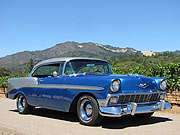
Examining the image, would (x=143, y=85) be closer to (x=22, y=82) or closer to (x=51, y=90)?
(x=51, y=90)

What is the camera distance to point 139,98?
5805 millimetres

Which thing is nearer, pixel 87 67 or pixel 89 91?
pixel 89 91

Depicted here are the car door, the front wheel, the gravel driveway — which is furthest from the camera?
the car door

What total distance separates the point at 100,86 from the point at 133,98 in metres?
0.79

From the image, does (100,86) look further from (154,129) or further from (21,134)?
(21,134)

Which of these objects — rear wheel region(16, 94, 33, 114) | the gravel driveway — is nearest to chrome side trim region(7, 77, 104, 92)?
rear wheel region(16, 94, 33, 114)

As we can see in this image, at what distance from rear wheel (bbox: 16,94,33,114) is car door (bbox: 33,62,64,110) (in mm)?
846

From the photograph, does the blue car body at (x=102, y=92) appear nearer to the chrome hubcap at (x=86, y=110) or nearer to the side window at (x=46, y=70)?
the side window at (x=46, y=70)

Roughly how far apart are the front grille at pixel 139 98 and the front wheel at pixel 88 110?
1.89 feet

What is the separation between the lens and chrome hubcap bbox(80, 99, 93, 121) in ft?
19.3

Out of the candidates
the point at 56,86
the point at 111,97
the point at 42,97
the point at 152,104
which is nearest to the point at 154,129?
the point at 152,104

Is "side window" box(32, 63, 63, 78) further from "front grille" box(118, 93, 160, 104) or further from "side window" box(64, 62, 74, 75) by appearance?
"front grille" box(118, 93, 160, 104)

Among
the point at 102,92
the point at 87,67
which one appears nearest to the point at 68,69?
the point at 87,67

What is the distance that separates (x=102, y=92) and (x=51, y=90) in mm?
→ 1913
